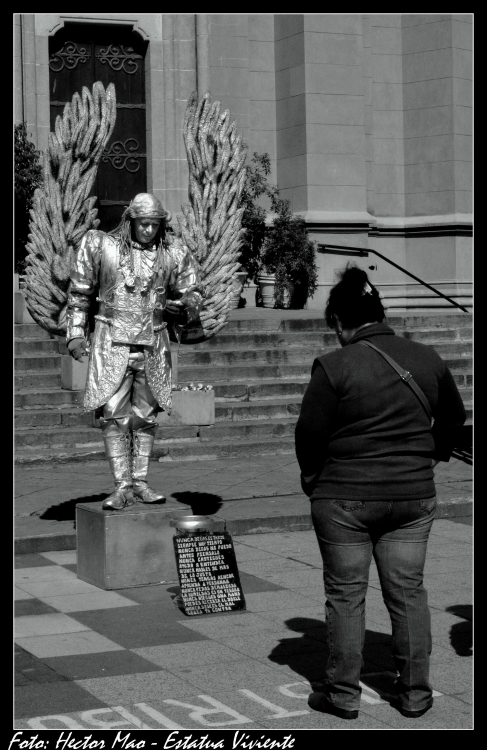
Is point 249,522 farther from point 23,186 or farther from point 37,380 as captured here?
point 23,186

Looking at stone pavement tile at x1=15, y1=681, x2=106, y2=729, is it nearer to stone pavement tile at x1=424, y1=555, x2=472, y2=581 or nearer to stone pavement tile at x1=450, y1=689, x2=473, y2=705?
stone pavement tile at x1=450, y1=689, x2=473, y2=705

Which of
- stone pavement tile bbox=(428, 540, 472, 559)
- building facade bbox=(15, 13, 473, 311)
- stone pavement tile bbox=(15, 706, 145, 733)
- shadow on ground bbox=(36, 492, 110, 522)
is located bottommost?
stone pavement tile bbox=(15, 706, 145, 733)

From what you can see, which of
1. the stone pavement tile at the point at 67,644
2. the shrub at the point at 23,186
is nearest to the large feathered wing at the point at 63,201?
the stone pavement tile at the point at 67,644

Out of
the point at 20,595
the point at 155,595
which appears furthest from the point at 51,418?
the point at 155,595

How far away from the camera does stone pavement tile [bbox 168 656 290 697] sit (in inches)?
213

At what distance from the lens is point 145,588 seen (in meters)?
7.29

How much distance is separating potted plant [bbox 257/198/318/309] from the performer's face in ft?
35.3

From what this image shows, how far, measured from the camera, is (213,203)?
8609 millimetres

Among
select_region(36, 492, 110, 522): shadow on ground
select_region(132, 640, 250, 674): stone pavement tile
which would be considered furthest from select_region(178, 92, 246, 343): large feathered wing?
select_region(132, 640, 250, 674): stone pavement tile

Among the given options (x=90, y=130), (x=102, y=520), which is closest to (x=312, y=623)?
(x=102, y=520)

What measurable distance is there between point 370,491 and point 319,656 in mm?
1342

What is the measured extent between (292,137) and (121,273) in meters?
12.2

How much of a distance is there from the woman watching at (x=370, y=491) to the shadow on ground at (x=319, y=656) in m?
0.35

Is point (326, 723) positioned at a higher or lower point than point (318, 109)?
lower
